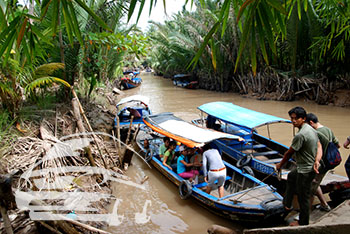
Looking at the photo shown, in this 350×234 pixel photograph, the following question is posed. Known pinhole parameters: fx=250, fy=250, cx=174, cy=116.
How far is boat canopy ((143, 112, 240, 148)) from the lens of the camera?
5371 millimetres

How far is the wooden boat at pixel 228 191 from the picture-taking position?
4.32 meters

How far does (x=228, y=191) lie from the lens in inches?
226

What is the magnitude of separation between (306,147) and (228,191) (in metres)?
2.70

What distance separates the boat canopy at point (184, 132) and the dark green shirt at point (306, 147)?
6.73 ft

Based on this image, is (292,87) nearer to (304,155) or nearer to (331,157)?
(331,157)

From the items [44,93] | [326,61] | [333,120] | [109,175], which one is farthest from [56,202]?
[326,61]

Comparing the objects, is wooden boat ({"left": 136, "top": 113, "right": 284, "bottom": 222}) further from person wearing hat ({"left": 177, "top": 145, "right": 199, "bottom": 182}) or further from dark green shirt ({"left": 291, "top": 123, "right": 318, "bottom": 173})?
dark green shirt ({"left": 291, "top": 123, "right": 318, "bottom": 173})

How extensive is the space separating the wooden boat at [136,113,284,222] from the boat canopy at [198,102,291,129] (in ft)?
4.12

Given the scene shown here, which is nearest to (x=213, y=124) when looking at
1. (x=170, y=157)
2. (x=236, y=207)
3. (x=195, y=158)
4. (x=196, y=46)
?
(x=170, y=157)

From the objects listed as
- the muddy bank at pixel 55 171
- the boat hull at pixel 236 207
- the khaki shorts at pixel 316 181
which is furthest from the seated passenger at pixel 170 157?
the khaki shorts at pixel 316 181

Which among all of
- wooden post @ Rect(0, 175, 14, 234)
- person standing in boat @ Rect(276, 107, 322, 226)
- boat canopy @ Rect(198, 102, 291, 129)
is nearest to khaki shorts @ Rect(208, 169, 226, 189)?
person standing in boat @ Rect(276, 107, 322, 226)

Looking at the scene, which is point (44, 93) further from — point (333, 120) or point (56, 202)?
point (333, 120)

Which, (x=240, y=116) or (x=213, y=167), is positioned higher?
(x=240, y=116)

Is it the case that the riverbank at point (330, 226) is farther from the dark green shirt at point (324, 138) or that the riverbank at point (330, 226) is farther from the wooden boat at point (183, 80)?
the wooden boat at point (183, 80)
